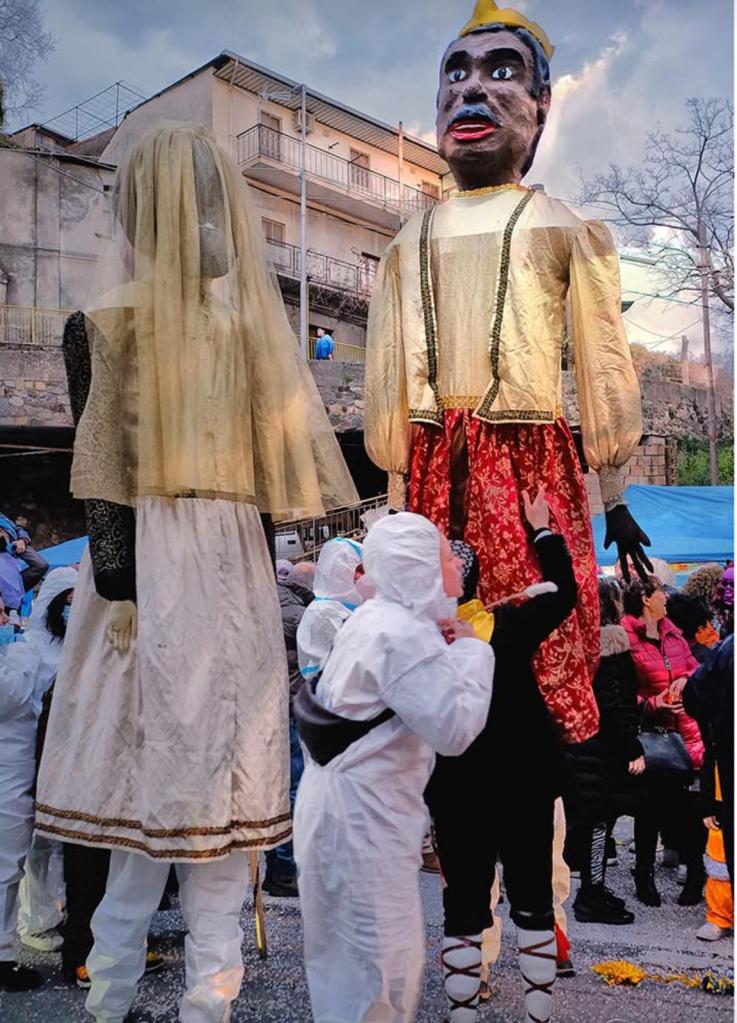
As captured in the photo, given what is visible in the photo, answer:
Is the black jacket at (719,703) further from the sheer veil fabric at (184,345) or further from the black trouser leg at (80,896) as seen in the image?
the black trouser leg at (80,896)

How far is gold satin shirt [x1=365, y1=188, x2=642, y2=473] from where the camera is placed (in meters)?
2.77

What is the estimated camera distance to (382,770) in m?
2.14

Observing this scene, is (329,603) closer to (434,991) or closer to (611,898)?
(434,991)

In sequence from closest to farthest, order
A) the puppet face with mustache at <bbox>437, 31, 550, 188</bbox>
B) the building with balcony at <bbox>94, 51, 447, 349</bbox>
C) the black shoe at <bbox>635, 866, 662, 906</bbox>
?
the puppet face with mustache at <bbox>437, 31, 550, 188</bbox>
the black shoe at <bbox>635, 866, 662, 906</bbox>
the building with balcony at <bbox>94, 51, 447, 349</bbox>

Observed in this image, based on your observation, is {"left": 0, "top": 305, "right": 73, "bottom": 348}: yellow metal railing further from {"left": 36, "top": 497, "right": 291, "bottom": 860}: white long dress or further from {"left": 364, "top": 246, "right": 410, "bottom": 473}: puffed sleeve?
{"left": 36, "top": 497, "right": 291, "bottom": 860}: white long dress

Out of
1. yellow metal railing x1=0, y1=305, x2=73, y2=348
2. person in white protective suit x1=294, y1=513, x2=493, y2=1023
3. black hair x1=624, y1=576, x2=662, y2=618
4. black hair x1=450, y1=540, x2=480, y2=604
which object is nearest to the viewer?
person in white protective suit x1=294, y1=513, x2=493, y2=1023

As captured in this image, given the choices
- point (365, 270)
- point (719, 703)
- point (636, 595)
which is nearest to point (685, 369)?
point (365, 270)

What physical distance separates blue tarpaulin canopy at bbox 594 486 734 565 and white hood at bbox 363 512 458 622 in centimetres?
644

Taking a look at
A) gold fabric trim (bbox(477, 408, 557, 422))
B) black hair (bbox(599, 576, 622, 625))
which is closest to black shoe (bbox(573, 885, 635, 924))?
black hair (bbox(599, 576, 622, 625))

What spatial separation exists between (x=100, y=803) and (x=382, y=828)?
0.75 meters

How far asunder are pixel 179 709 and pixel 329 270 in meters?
22.0

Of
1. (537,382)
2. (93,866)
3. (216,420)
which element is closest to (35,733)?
(93,866)

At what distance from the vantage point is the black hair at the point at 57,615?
11.8ft

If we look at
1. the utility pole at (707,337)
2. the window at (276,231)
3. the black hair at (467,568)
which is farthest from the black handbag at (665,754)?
the window at (276,231)
